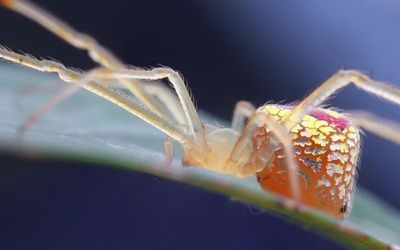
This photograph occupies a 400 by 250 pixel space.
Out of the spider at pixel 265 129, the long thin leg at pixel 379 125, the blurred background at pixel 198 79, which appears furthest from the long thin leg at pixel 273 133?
the blurred background at pixel 198 79

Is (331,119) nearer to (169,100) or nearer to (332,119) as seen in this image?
(332,119)

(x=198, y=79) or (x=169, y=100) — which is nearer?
(x=169, y=100)

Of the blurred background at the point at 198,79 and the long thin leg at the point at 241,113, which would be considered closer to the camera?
the long thin leg at the point at 241,113

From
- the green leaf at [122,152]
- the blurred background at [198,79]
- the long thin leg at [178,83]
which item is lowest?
the green leaf at [122,152]

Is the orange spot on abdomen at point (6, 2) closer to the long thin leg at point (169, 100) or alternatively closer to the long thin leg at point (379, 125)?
the long thin leg at point (169, 100)

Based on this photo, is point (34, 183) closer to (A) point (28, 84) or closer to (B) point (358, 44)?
(B) point (358, 44)

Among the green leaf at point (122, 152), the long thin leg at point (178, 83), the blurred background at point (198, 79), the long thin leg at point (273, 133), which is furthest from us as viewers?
the blurred background at point (198, 79)

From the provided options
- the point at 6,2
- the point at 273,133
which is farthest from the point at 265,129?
the point at 6,2

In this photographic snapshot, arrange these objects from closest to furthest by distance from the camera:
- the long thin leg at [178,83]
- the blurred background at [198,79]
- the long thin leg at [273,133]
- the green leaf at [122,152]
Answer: the green leaf at [122,152]
the long thin leg at [273,133]
the long thin leg at [178,83]
the blurred background at [198,79]

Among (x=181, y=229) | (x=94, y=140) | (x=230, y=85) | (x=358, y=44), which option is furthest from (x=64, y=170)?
(x=94, y=140)
